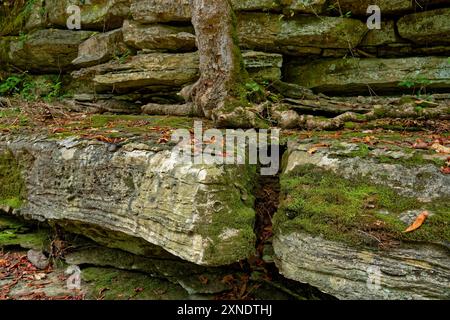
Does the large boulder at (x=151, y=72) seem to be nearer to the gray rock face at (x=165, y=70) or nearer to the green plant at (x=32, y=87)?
the gray rock face at (x=165, y=70)

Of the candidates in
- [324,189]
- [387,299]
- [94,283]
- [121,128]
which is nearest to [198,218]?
[324,189]

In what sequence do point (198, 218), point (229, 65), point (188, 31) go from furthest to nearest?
point (188, 31) < point (229, 65) < point (198, 218)

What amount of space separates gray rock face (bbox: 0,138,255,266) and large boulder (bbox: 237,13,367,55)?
4355mm

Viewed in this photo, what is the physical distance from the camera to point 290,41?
7.17 metres

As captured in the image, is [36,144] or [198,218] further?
[36,144]

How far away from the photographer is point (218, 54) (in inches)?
203

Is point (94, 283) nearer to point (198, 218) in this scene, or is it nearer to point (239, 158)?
point (198, 218)

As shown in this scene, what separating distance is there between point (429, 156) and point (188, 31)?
18.9 feet

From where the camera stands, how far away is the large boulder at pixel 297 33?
7004 mm

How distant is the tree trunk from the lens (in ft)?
16.6

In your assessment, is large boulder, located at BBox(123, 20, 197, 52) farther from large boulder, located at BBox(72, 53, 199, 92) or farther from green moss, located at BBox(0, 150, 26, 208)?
green moss, located at BBox(0, 150, 26, 208)

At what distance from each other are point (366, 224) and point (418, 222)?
0.37 meters

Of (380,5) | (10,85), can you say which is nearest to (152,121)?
(380,5)

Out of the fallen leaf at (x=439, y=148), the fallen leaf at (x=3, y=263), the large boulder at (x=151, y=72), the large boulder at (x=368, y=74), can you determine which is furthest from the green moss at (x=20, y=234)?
the large boulder at (x=368, y=74)
